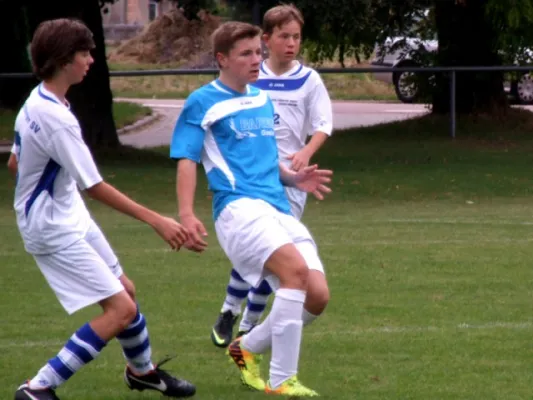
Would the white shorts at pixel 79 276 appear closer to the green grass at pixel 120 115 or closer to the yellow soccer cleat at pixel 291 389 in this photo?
the yellow soccer cleat at pixel 291 389

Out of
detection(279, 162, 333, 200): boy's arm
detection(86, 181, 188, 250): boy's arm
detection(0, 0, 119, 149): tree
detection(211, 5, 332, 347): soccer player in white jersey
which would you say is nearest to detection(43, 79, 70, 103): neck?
detection(86, 181, 188, 250): boy's arm

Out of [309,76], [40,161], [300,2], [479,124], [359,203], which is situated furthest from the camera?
[479,124]

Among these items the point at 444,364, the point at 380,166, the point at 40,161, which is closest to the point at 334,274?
the point at 444,364

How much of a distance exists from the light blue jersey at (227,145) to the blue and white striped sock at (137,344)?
670 mm

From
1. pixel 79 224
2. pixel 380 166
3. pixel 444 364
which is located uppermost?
pixel 79 224

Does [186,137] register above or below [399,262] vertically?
above

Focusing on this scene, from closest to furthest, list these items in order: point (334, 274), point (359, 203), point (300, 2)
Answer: point (334, 274) → point (359, 203) → point (300, 2)

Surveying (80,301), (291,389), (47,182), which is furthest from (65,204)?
(291,389)

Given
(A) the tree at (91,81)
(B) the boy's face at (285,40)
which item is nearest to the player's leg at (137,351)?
(B) the boy's face at (285,40)

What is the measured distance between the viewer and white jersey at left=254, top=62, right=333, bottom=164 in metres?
8.40

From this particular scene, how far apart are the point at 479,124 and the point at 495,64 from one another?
131cm

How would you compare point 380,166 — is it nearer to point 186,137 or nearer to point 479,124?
point 479,124

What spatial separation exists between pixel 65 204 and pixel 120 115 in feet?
84.3

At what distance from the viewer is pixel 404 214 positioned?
54.3 feet
